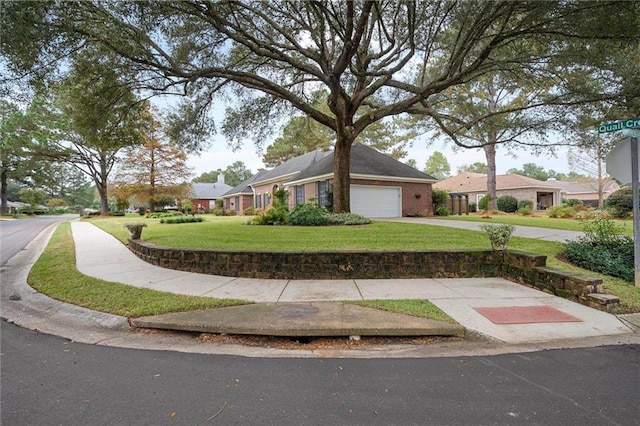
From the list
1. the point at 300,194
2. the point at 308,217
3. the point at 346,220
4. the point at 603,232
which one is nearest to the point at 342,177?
the point at 346,220

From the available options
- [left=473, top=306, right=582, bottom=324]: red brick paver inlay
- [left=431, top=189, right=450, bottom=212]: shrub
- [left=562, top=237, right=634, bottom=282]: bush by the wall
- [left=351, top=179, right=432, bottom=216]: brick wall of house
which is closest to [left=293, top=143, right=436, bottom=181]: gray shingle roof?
[left=351, top=179, right=432, bottom=216]: brick wall of house

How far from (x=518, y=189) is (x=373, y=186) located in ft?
69.0

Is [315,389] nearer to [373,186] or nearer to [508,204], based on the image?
[373,186]

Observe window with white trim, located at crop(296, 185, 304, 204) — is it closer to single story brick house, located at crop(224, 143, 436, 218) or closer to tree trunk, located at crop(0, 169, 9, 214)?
single story brick house, located at crop(224, 143, 436, 218)

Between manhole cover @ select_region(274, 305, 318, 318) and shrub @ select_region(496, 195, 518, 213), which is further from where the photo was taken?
shrub @ select_region(496, 195, 518, 213)

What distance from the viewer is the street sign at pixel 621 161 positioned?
5602 millimetres

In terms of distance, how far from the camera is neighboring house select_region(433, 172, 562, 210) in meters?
31.0

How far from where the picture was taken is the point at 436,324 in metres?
3.81

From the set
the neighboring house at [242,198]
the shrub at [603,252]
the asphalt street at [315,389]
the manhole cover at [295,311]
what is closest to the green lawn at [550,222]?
the shrub at [603,252]

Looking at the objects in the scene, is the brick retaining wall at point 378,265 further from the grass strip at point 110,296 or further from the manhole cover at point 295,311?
the manhole cover at point 295,311

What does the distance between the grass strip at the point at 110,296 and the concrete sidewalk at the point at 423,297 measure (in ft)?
0.93

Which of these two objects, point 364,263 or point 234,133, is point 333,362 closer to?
point 364,263

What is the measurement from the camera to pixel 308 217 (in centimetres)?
1291

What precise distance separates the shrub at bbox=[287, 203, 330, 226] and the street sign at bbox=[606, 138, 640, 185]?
8894 millimetres
